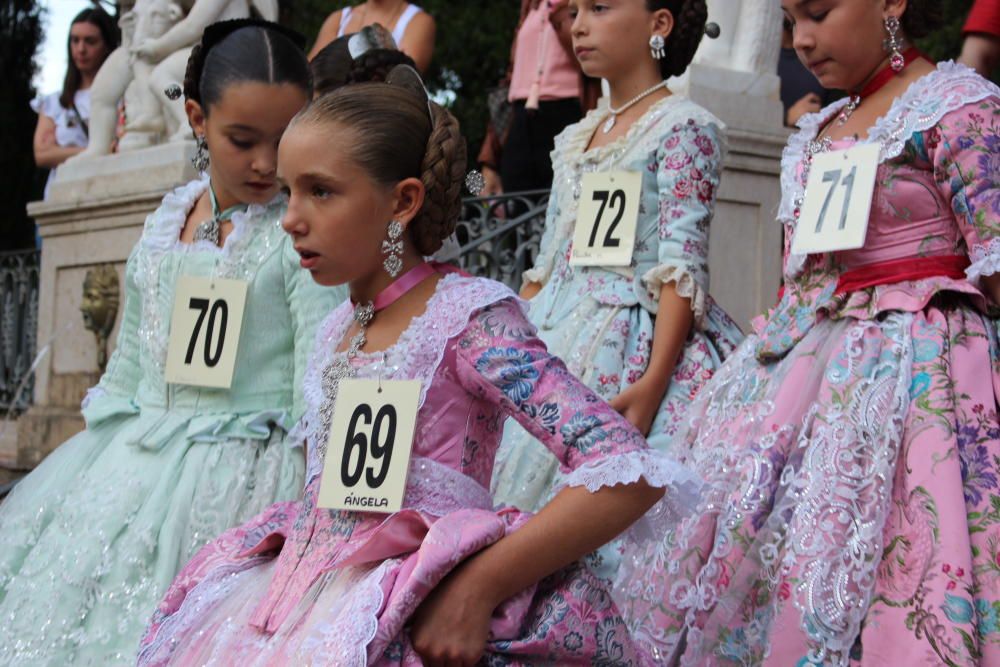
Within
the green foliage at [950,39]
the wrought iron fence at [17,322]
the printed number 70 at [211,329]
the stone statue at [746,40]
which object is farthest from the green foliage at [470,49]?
the printed number 70 at [211,329]

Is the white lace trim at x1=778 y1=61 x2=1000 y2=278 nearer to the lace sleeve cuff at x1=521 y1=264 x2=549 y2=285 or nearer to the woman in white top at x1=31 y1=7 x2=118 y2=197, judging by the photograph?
the lace sleeve cuff at x1=521 y1=264 x2=549 y2=285

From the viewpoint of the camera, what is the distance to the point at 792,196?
329 cm

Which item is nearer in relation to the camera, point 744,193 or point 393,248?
point 393,248

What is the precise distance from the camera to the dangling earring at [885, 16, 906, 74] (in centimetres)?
311

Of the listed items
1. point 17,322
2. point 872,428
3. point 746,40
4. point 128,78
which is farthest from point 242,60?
point 17,322

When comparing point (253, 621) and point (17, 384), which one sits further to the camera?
point (17, 384)

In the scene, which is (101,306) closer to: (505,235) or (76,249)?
(76,249)

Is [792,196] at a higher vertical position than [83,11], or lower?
higher

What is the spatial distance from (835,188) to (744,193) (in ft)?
6.52

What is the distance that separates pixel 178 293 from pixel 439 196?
1.09 m

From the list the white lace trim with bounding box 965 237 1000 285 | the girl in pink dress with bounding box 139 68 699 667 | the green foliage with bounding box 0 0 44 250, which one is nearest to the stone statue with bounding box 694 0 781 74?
the white lace trim with bounding box 965 237 1000 285

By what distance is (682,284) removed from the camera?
358 centimetres

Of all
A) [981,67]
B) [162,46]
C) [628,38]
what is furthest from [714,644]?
[162,46]

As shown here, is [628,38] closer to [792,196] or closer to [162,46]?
[792,196]
